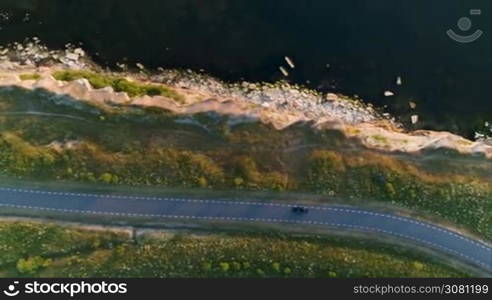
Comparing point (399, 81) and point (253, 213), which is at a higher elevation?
point (399, 81)

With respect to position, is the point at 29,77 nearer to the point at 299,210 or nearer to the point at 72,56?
the point at 72,56

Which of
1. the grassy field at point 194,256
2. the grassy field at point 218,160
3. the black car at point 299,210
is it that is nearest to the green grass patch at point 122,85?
the grassy field at point 218,160

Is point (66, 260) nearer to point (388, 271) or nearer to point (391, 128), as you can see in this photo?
point (388, 271)

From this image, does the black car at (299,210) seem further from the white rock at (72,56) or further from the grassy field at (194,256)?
the white rock at (72,56)

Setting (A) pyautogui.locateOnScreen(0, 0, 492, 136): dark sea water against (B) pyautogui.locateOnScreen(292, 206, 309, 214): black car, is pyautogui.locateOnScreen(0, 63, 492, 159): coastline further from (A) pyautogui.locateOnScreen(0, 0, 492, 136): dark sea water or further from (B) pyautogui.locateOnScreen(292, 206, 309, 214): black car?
(B) pyautogui.locateOnScreen(292, 206, 309, 214): black car

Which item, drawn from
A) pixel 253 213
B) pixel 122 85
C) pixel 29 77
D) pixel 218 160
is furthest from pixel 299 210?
pixel 29 77

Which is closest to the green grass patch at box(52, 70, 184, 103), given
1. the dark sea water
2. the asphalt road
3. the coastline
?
the coastline
